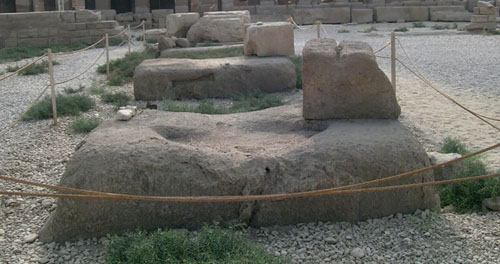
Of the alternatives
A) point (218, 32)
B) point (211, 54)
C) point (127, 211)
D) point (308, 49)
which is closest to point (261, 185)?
point (127, 211)

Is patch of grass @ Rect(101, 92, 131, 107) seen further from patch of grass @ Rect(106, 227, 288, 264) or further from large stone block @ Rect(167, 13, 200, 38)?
large stone block @ Rect(167, 13, 200, 38)

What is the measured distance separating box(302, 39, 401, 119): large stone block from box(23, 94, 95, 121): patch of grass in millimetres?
4827

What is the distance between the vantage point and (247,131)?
5930 millimetres

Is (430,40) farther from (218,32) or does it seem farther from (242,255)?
(242,255)

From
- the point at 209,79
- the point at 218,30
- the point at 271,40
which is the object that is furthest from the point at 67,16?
the point at 209,79

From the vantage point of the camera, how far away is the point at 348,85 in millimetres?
5750

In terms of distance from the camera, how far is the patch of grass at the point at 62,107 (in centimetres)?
904

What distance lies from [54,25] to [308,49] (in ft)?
47.5

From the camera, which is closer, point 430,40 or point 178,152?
point 178,152

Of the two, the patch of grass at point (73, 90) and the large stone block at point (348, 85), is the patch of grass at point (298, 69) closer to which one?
the patch of grass at point (73, 90)

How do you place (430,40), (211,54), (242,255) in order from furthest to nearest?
(430,40) < (211,54) < (242,255)

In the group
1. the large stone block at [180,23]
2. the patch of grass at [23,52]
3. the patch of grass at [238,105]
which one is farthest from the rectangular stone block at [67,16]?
the patch of grass at [238,105]

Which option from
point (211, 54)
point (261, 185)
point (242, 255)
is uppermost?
point (211, 54)

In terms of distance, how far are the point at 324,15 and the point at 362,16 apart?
62.3 inches
